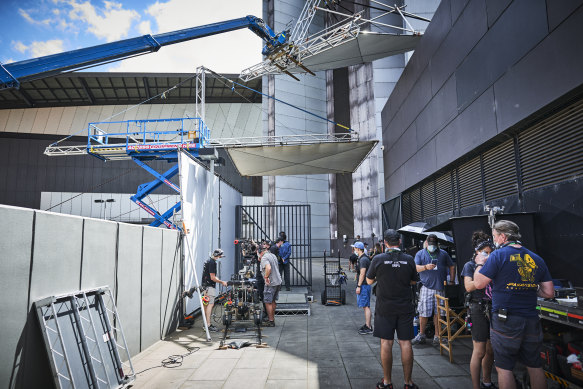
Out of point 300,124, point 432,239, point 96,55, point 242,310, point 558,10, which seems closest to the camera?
point 558,10

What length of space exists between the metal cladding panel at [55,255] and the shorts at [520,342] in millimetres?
4755

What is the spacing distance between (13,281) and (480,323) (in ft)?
16.6

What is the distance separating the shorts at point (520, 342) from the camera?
303cm

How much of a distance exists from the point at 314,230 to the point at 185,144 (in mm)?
17611

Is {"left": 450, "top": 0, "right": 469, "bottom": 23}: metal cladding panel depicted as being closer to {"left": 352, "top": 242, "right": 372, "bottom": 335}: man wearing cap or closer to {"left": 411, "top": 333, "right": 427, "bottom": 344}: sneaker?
{"left": 352, "top": 242, "right": 372, "bottom": 335}: man wearing cap

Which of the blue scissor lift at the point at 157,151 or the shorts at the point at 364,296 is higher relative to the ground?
the blue scissor lift at the point at 157,151

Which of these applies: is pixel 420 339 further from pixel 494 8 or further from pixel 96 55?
pixel 96 55

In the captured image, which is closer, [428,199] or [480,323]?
[480,323]

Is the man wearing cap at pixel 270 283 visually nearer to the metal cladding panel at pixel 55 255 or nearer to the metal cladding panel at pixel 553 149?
the metal cladding panel at pixel 55 255

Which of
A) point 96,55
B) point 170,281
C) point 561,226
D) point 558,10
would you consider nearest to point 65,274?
point 170,281

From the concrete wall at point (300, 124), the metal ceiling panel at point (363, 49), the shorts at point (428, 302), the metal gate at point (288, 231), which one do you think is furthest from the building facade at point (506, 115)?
the concrete wall at point (300, 124)

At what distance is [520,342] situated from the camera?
3.04 metres

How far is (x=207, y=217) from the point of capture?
32.0 ft

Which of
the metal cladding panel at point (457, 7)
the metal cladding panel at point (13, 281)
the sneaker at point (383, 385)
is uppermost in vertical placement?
the metal cladding panel at point (457, 7)
